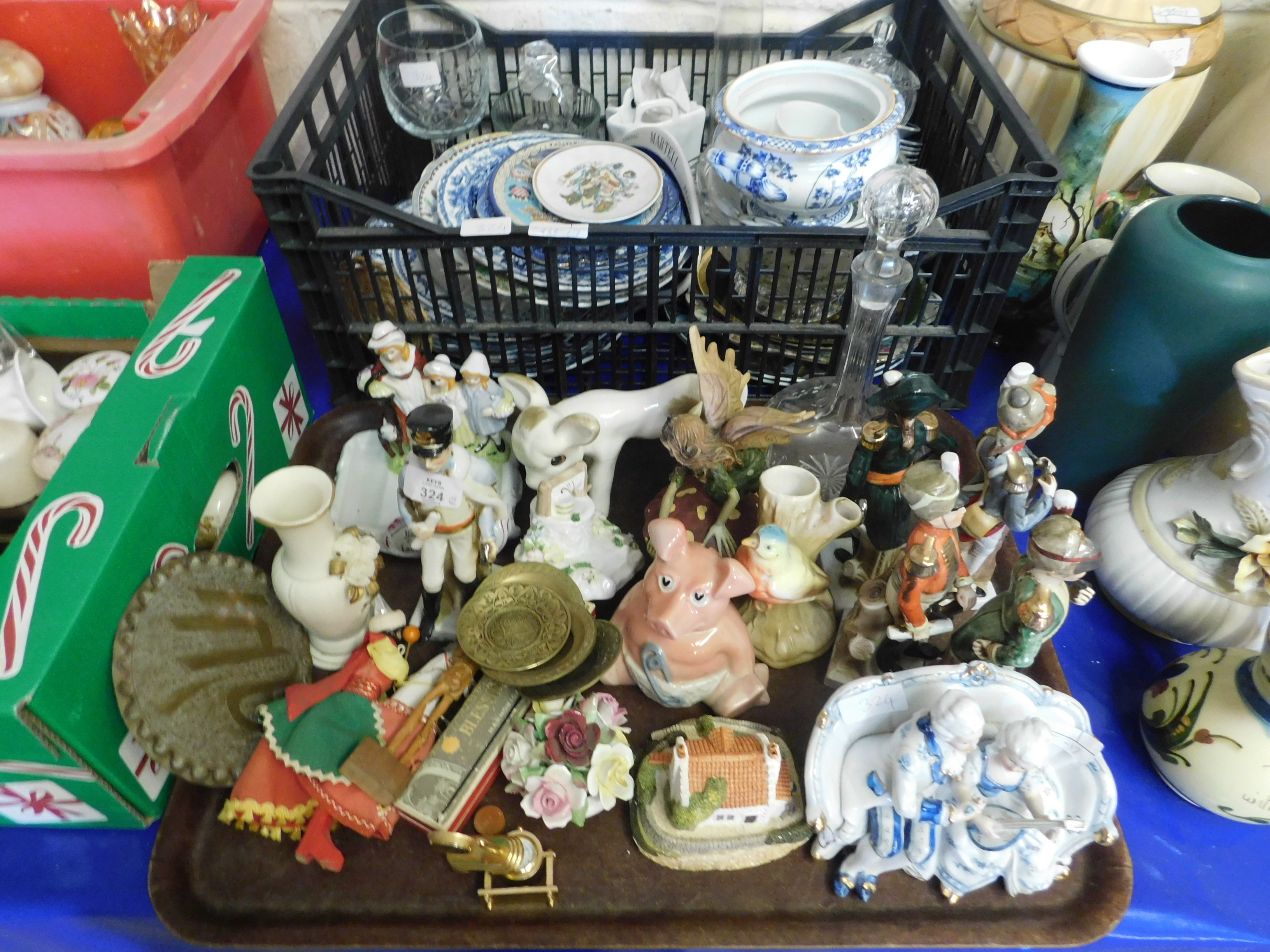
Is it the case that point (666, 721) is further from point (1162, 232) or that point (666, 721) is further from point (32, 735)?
point (1162, 232)

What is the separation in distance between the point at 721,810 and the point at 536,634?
0.59 ft

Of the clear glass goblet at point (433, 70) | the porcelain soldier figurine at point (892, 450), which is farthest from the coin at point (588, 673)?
the clear glass goblet at point (433, 70)

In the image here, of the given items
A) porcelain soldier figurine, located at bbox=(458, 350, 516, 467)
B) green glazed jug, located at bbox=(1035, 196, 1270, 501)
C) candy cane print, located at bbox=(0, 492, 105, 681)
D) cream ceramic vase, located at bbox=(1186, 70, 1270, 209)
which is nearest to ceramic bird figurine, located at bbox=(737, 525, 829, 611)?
porcelain soldier figurine, located at bbox=(458, 350, 516, 467)

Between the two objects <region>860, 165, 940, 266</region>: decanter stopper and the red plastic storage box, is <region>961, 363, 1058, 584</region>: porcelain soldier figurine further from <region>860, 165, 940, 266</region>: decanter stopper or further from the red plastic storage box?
the red plastic storage box

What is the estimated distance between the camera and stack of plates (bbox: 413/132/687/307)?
78 centimetres

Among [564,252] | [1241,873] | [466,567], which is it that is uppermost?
[564,252]

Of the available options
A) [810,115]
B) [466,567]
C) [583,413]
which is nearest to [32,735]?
[466,567]

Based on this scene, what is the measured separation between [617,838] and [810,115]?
689 mm

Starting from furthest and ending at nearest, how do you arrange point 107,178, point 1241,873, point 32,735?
point 107,178 < point 1241,873 < point 32,735

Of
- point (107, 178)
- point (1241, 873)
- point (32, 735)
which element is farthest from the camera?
point (107, 178)

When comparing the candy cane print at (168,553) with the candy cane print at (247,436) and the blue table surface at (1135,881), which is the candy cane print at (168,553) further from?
the blue table surface at (1135,881)

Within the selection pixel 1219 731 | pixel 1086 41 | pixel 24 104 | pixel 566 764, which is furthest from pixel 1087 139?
pixel 24 104

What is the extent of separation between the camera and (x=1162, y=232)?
26.9 inches

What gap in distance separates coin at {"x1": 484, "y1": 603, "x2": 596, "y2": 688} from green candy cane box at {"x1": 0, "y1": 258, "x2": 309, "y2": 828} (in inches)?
10.1
